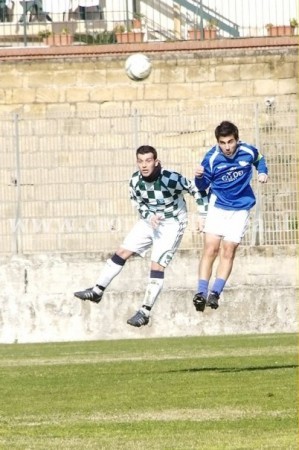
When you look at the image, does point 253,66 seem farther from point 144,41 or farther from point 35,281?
point 35,281

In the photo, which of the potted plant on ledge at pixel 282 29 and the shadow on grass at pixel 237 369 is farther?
the potted plant on ledge at pixel 282 29

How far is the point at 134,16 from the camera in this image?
31.7 m

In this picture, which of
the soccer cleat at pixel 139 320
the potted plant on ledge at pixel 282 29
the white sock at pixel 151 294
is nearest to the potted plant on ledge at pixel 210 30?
the potted plant on ledge at pixel 282 29

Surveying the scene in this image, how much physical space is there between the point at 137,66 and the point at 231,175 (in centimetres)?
1308

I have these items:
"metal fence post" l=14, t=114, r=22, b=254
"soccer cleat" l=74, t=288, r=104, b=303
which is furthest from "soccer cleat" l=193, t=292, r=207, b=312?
"metal fence post" l=14, t=114, r=22, b=254

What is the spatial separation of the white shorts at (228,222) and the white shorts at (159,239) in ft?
2.00

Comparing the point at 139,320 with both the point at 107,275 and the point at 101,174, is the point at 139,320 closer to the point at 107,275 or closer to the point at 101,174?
the point at 107,275

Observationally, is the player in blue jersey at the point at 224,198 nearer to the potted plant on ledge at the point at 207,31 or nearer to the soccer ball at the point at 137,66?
the soccer ball at the point at 137,66

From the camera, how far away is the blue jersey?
15.7 m

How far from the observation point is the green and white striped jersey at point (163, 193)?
16203mm

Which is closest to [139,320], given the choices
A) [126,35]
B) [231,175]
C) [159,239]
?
[159,239]

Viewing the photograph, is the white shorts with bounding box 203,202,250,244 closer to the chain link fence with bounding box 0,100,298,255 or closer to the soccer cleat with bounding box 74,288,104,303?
the soccer cleat with bounding box 74,288,104,303

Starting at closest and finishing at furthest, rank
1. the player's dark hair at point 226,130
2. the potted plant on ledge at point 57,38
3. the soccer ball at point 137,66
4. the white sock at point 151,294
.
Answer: the player's dark hair at point 226,130, the white sock at point 151,294, the soccer ball at point 137,66, the potted plant on ledge at point 57,38

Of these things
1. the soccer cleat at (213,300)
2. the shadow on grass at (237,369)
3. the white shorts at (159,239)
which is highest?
the white shorts at (159,239)
